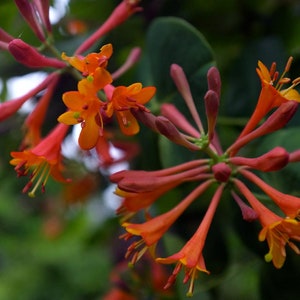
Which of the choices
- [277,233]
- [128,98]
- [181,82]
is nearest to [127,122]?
[128,98]

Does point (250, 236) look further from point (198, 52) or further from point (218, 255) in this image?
point (198, 52)

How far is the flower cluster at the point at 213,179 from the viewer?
917 mm

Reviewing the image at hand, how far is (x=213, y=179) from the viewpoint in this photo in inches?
41.1

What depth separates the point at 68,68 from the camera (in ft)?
3.56

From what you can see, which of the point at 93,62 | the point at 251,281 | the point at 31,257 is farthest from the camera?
the point at 31,257

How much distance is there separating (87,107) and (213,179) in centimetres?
25

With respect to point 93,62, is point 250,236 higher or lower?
lower

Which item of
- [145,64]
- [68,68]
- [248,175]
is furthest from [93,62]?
[145,64]

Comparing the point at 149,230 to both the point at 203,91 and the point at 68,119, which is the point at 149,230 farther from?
the point at 203,91

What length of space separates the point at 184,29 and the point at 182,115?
156 millimetres

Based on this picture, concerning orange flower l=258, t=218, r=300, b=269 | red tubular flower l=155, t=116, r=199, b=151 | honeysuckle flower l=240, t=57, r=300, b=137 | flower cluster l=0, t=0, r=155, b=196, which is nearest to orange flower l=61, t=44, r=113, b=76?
flower cluster l=0, t=0, r=155, b=196

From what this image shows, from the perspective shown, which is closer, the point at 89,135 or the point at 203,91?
the point at 89,135

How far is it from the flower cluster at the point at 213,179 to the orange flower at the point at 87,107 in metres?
0.07

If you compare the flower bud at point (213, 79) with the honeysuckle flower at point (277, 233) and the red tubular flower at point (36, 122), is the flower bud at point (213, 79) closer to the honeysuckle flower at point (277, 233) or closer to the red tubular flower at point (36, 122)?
the honeysuckle flower at point (277, 233)
